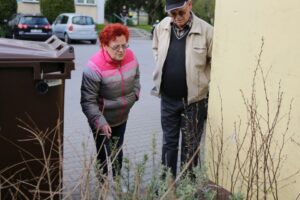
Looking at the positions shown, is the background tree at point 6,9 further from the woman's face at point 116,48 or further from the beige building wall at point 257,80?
the beige building wall at point 257,80

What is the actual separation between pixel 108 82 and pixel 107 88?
52 mm

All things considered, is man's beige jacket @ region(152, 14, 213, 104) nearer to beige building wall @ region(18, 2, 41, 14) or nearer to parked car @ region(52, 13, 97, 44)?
parked car @ region(52, 13, 97, 44)

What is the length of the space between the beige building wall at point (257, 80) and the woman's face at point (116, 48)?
0.72 metres

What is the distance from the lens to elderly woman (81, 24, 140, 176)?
3.78m

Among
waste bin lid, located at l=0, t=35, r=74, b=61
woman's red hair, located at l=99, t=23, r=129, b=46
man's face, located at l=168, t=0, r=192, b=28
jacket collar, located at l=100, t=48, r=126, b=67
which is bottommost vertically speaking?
jacket collar, located at l=100, t=48, r=126, b=67

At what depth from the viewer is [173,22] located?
12.7ft

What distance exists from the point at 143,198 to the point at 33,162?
3.56 ft

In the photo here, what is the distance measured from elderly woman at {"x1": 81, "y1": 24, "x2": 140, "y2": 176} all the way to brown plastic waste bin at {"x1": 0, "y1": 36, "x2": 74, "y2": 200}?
12.0 inches

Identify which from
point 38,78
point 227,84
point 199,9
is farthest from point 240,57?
point 199,9

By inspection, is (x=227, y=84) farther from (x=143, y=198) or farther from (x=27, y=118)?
(x=27, y=118)

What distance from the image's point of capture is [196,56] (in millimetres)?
3787

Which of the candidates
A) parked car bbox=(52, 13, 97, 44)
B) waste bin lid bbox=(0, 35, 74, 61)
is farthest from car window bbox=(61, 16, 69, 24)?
waste bin lid bbox=(0, 35, 74, 61)

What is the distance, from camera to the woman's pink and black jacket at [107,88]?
3.78 metres

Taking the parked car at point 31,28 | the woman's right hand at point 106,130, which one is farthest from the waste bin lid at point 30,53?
the parked car at point 31,28
